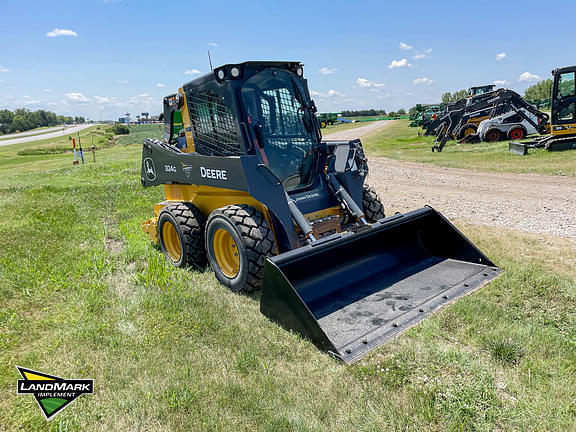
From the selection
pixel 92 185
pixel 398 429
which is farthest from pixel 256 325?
pixel 92 185

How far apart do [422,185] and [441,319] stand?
7.53m

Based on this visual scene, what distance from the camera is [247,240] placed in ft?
13.5

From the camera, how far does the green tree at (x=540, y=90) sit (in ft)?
251

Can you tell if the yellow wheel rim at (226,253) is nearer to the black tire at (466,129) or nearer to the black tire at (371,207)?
the black tire at (371,207)

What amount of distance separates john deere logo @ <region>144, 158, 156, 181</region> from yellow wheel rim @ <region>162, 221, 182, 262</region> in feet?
2.84

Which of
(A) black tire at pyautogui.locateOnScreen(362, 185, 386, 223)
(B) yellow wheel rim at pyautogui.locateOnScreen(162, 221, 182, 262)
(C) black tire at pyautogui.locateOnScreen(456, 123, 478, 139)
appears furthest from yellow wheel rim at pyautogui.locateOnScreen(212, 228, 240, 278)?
(C) black tire at pyautogui.locateOnScreen(456, 123, 478, 139)

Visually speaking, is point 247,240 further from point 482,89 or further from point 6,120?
point 6,120

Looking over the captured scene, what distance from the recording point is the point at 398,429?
2.43 m

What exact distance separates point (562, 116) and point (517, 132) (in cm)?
396

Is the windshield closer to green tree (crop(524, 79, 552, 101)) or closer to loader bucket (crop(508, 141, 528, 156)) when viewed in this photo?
loader bucket (crop(508, 141, 528, 156))

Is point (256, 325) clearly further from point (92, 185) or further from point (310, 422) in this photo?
point (92, 185)

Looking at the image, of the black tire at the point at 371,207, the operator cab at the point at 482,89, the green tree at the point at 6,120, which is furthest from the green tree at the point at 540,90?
the green tree at the point at 6,120

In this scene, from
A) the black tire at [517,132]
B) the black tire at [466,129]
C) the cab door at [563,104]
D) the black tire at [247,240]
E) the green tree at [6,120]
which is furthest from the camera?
the green tree at [6,120]

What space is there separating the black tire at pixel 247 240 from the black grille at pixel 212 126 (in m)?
0.79
